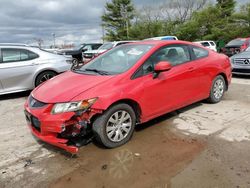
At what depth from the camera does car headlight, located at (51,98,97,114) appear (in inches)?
126

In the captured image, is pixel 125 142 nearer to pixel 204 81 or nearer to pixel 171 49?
pixel 171 49

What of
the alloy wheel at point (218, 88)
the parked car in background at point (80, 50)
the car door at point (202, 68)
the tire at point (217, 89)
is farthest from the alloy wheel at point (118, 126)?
the parked car in background at point (80, 50)

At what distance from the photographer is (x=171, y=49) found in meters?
4.46

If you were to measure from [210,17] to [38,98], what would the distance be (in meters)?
28.1

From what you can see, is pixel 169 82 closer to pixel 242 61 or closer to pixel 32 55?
pixel 32 55

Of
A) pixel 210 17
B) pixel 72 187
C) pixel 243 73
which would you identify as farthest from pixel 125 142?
pixel 210 17

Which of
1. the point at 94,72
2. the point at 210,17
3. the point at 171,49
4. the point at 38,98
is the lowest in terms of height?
the point at 38,98

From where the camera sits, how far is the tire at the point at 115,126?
335 cm

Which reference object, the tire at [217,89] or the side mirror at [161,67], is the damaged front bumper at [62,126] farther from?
the tire at [217,89]

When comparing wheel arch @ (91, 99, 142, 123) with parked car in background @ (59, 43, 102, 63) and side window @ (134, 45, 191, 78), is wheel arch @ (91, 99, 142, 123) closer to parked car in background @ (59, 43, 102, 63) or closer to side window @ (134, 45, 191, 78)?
side window @ (134, 45, 191, 78)

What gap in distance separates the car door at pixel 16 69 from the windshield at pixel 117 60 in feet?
9.24

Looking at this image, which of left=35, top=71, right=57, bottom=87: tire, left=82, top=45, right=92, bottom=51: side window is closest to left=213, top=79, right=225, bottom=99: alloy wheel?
left=35, top=71, right=57, bottom=87: tire

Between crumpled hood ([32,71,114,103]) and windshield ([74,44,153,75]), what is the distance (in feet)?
0.85

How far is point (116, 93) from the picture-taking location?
340 cm
